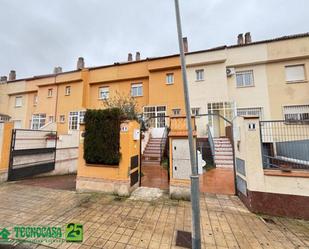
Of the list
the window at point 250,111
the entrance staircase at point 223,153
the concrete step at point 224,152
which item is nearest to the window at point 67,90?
the entrance staircase at point 223,153

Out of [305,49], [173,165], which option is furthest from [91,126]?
[305,49]

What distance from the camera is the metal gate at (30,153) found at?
24.2ft

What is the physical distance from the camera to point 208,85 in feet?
43.0

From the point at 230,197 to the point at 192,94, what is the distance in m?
9.61

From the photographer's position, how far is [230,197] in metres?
5.35

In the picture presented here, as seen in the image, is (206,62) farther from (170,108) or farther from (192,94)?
(170,108)

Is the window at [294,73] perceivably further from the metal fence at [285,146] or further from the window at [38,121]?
the window at [38,121]

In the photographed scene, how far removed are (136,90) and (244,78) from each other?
32.3 ft

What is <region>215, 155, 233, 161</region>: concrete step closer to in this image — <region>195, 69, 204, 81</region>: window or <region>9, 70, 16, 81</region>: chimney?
Answer: <region>195, 69, 204, 81</region>: window

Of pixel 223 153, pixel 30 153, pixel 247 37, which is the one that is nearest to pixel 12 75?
pixel 30 153

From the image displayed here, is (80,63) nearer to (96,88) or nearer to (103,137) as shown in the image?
(96,88)

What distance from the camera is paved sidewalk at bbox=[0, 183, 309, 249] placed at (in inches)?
122

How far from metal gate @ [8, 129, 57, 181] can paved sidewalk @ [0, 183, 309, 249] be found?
2.39 metres


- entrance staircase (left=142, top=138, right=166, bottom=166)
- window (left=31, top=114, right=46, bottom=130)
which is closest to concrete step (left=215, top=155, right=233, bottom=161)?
entrance staircase (left=142, top=138, right=166, bottom=166)
